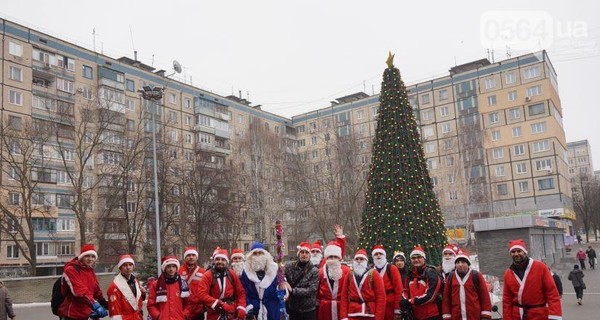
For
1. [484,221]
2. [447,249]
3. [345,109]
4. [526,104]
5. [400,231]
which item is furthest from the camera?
[345,109]

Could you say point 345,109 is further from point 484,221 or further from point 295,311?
point 295,311

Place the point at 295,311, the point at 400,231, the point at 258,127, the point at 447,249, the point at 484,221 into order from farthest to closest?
1. the point at 258,127
2. the point at 484,221
3. the point at 400,231
4. the point at 447,249
5. the point at 295,311

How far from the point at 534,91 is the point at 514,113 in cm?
338

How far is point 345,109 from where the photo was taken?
76250mm

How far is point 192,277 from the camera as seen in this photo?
27.1ft

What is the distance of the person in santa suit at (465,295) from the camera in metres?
7.45

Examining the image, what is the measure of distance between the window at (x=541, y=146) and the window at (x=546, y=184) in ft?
11.7

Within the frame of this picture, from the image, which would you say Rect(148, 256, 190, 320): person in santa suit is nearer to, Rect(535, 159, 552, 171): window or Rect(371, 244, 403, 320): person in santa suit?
Rect(371, 244, 403, 320): person in santa suit

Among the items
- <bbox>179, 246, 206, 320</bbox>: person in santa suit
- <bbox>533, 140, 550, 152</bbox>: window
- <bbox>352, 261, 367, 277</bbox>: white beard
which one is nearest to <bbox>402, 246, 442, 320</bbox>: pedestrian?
<bbox>352, 261, 367, 277</bbox>: white beard

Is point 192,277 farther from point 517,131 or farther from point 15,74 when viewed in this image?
point 517,131

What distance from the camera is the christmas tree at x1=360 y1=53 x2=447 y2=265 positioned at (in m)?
14.2

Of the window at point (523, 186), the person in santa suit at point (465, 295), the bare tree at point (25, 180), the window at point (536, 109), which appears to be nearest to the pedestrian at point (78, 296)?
the person in santa suit at point (465, 295)

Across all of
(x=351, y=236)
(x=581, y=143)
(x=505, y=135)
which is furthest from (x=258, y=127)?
(x=581, y=143)

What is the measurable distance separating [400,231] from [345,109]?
2474 inches
